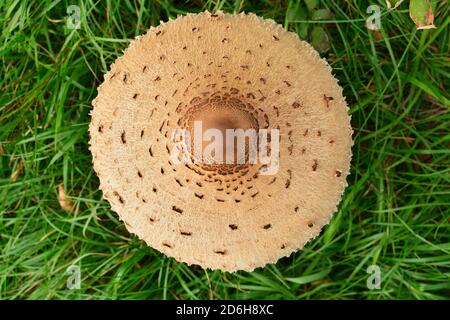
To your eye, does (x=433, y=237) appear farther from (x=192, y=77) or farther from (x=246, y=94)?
(x=192, y=77)

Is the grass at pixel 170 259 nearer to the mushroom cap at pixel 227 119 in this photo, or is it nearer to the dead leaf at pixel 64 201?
Result: the dead leaf at pixel 64 201

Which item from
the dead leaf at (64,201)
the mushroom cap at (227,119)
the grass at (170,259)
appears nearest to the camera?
the mushroom cap at (227,119)

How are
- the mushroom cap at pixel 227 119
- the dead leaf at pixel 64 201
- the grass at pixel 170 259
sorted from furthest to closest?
the dead leaf at pixel 64 201 < the grass at pixel 170 259 < the mushroom cap at pixel 227 119

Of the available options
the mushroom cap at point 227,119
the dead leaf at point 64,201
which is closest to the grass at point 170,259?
the dead leaf at point 64,201

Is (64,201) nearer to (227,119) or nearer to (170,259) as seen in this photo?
(170,259)

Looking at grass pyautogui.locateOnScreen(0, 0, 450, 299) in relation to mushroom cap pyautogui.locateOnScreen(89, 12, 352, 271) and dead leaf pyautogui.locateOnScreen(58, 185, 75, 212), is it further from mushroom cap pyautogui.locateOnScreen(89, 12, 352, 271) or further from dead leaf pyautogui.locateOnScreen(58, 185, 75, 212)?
mushroom cap pyautogui.locateOnScreen(89, 12, 352, 271)
